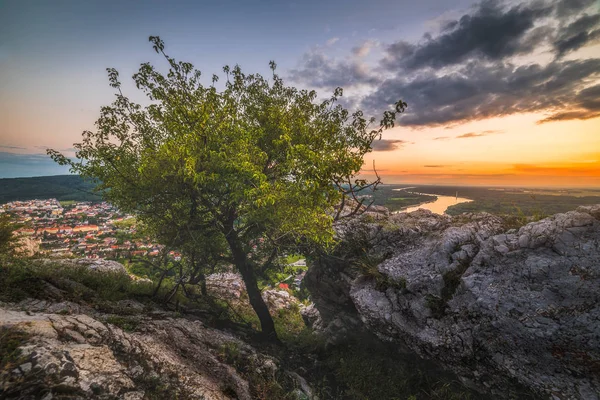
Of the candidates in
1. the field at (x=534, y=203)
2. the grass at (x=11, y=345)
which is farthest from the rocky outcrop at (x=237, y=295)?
the field at (x=534, y=203)

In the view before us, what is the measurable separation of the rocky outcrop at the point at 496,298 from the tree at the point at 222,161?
4049 mm

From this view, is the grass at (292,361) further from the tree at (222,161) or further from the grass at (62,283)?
the tree at (222,161)

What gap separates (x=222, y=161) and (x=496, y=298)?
1018 cm

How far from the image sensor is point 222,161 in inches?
329

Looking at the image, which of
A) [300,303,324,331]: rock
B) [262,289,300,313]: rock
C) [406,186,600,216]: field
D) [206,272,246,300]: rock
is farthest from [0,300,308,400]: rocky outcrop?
[406,186,600,216]: field

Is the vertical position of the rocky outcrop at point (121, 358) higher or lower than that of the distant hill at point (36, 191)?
higher

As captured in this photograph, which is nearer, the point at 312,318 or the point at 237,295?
the point at 312,318

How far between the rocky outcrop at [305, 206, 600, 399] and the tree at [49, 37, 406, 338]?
4.05 m

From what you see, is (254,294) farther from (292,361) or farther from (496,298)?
(496,298)

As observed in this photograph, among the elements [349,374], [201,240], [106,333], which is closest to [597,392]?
[349,374]

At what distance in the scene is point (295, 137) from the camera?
10.5m

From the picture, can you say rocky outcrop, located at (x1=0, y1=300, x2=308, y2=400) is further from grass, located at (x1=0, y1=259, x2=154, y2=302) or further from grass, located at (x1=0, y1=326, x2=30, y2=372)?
grass, located at (x1=0, y1=259, x2=154, y2=302)

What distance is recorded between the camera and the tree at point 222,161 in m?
8.27

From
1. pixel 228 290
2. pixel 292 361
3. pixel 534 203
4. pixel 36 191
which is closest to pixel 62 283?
pixel 292 361
